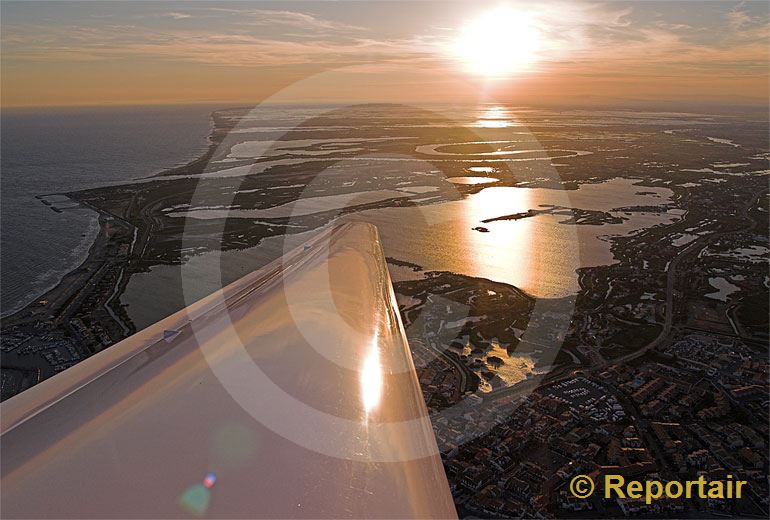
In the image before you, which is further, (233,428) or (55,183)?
(55,183)

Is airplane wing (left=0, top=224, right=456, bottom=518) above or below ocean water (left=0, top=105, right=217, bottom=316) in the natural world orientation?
above

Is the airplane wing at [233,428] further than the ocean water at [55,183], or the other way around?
the ocean water at [55,183]

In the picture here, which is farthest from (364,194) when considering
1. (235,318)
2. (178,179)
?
(235,318)

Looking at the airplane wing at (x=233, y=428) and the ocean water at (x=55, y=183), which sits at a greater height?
the airplane wing at (x=233, y=428)

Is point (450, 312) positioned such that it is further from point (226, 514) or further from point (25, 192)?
point (25, 192)
